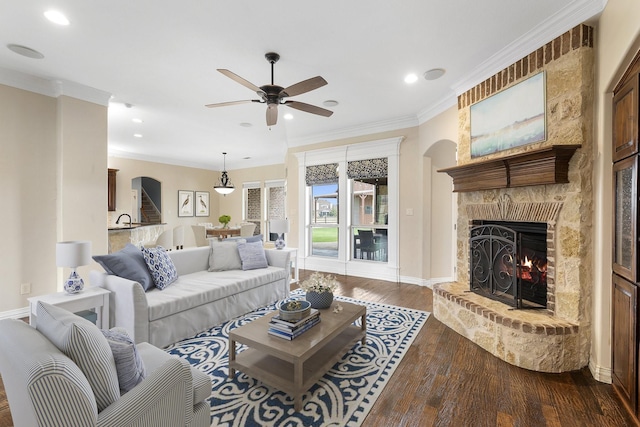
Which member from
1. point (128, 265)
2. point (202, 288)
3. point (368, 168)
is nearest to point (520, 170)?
point (368, 168)

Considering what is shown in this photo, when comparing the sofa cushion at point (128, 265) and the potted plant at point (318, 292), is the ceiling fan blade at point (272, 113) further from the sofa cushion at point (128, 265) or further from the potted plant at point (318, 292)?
the sofa cushion at point (128, 265)

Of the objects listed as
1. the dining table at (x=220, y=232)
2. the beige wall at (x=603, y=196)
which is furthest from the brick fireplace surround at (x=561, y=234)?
the dining table at (x=220, y=232)

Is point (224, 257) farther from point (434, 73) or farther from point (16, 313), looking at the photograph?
point (434, 73)

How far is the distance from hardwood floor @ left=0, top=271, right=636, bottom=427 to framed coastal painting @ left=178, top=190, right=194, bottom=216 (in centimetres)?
719

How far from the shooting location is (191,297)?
2850 mm

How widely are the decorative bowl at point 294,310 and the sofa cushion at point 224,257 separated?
6.09 ft

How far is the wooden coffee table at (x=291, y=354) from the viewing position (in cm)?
185

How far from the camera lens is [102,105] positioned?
149 inches

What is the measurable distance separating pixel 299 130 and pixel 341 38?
9.87 ft

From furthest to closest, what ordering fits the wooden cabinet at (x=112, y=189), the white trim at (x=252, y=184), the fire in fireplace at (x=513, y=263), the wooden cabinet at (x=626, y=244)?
the white trim at (x=252, y=184) → the wooden cabinet at (x=112, y=189) → the fire in fireplace at (x=513, y=263) → the wooden cabinet at (x=626, y=244)

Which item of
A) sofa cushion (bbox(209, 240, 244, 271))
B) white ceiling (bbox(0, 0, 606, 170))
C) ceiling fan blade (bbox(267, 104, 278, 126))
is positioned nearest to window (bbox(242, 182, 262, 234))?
white ceiling (bbox(0, 0, 606, 170))

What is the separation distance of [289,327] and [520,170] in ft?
8.13

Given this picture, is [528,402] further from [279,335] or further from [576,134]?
[576,134]

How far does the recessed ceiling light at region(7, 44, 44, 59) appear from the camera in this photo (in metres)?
2.74
